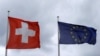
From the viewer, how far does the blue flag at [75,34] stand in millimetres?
67688

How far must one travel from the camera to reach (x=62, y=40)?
67062 millimetres

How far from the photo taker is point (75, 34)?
6875 cm

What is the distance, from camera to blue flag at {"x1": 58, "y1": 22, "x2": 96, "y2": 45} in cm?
6769

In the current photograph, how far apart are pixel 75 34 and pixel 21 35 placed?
25.1 feet

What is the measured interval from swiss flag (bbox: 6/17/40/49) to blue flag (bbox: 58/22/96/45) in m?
3.35

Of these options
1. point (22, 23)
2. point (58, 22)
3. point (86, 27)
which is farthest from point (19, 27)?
point (86, 27)

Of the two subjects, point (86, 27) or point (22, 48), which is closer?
point (22, 48)

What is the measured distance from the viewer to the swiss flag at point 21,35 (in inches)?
2562

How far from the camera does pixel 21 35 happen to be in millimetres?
66562

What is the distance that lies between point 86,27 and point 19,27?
388 inches

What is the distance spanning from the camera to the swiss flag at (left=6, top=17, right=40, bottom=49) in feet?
213

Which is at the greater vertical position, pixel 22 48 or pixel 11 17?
pixel 11 17

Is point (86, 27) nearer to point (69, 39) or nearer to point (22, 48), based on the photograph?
point (69, 39)

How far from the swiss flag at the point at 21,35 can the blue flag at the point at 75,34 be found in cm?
335
